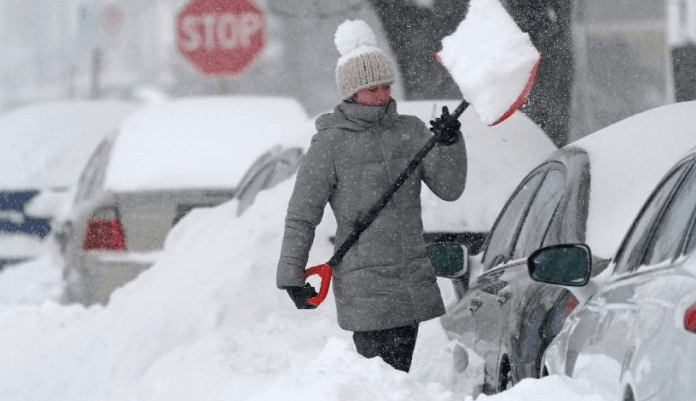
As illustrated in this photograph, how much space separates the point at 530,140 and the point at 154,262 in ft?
9.82

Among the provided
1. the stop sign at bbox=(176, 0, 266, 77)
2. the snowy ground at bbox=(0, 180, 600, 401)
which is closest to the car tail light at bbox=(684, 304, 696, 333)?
the snowy ground at bbox=(0, 180, 600, 401)

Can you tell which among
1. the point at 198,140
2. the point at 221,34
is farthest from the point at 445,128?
the point at 221,34

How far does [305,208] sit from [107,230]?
497cm

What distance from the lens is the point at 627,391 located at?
11.3 feet

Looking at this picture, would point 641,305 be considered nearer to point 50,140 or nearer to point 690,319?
point 690,319

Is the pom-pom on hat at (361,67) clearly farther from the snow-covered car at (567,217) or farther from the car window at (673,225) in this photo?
the car window at (673,225)

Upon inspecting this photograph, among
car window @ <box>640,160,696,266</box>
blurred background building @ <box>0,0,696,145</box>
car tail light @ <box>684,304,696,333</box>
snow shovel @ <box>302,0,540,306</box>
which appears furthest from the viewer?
blurred background building @ <box>0,0,696,145</box>

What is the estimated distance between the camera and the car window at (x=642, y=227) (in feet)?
12.9

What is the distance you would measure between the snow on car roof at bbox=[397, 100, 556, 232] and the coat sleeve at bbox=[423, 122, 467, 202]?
1.55m

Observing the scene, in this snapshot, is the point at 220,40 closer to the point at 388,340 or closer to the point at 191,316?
the point at 191,316

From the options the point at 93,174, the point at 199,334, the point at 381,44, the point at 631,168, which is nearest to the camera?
the point at 631,168

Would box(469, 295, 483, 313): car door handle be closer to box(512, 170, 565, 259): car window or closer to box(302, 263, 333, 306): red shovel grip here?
box(512, 170, 565, 259): car window

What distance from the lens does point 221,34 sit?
754 inches

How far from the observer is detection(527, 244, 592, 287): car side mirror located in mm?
3994
